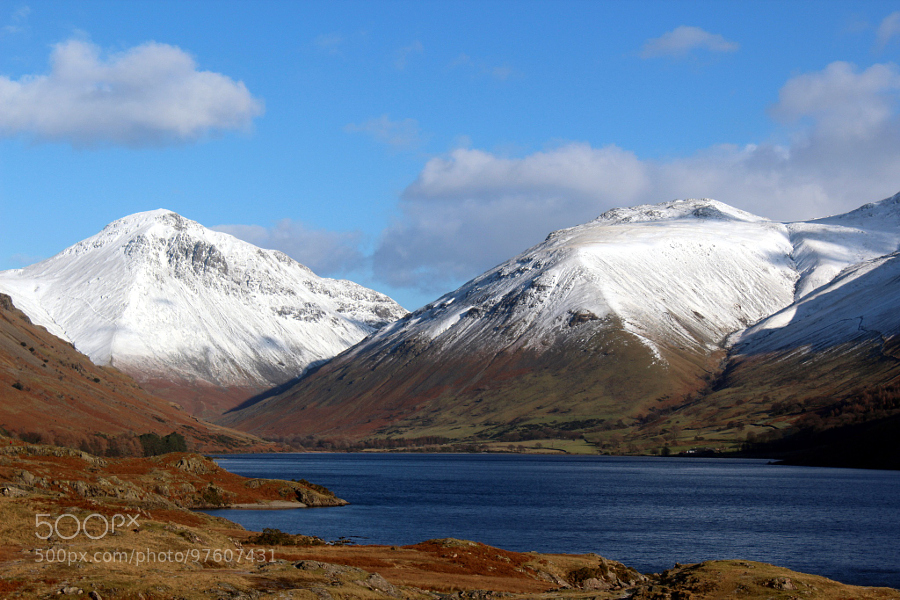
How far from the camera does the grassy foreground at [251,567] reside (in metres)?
42.4

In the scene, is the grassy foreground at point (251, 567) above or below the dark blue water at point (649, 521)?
above

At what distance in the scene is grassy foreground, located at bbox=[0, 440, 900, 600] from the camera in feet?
139

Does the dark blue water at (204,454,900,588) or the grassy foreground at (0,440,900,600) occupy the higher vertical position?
the grassy foreground at (0,440,900,600)

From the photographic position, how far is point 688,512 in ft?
429

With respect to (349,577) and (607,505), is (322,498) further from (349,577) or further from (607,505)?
(349,577)

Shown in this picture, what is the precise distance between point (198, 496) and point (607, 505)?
66.7m

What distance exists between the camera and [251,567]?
5081 centimetres

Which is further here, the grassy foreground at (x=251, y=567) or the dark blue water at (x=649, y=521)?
the dark blue water at (x=649, y=521)

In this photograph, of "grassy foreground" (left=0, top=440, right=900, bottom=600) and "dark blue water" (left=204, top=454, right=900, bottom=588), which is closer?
"grassy foreground" (left=0, top=440, right=900, bottom=600)

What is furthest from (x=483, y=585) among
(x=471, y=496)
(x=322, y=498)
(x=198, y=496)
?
(x=471, y=496)

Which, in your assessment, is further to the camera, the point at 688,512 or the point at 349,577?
the point at 688,512

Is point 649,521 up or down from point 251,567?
down

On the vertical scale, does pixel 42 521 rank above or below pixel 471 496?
above

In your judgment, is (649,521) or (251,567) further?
(649,521)
